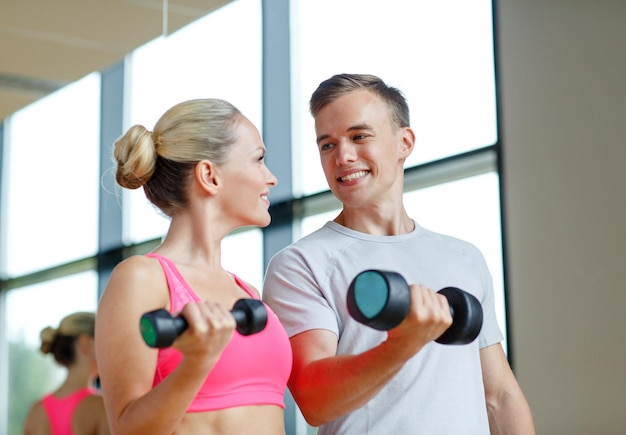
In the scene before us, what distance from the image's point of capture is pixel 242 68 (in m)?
4.07

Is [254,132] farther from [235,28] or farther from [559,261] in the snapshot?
[235,28]

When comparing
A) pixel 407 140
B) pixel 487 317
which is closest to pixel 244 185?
pixel 407 140

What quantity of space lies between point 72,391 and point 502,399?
2.59 m

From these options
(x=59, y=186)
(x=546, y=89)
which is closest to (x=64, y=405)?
(x=59, y=186)

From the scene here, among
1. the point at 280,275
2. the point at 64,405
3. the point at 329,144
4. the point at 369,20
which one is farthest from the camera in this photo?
the point at 64,405

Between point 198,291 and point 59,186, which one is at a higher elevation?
point 59,186

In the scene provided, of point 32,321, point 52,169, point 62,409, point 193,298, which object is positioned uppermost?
point 52,169

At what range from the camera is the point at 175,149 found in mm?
1577

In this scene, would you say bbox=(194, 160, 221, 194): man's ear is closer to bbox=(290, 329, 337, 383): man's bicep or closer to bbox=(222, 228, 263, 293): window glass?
bbox=(290, 329, 337, 383): man's bicep

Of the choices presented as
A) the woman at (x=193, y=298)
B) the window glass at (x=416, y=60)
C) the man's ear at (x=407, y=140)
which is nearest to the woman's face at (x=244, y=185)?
the woman at (x=193, y=298)

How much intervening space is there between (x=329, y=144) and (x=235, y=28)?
252 cm

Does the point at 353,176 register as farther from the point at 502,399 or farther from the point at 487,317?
the point at 502,399

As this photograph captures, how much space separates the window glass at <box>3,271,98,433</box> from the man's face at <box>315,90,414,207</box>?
2963 mm

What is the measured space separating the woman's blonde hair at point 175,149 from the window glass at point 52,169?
3.16m
